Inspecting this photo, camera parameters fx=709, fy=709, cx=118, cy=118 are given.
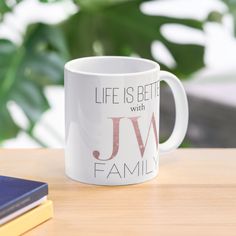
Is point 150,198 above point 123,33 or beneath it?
beneath

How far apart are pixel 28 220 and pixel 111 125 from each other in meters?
0.15

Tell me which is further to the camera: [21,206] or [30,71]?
[30,71]

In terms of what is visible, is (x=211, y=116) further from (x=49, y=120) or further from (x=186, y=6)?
(x=49, y=120)

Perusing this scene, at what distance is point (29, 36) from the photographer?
60.1 inches

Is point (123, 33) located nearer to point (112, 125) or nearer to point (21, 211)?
point (112, 125)

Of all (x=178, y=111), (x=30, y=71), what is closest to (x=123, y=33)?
(x=30, y=71)

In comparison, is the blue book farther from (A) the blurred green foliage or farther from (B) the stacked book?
(A) the blurred green foliage

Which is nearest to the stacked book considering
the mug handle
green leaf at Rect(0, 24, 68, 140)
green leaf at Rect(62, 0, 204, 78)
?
the mug handle

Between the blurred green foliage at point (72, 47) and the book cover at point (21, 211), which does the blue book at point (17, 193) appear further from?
the blurred green foliage at point (72, 47)

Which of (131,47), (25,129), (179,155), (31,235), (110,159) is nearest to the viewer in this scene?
(31,235)

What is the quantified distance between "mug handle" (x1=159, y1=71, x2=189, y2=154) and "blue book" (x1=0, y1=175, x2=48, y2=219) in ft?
0.63

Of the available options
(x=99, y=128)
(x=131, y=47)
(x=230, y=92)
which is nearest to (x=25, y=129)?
(x=131, y=47)

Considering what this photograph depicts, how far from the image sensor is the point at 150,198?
744 mm

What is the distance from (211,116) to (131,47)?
0.92 m
